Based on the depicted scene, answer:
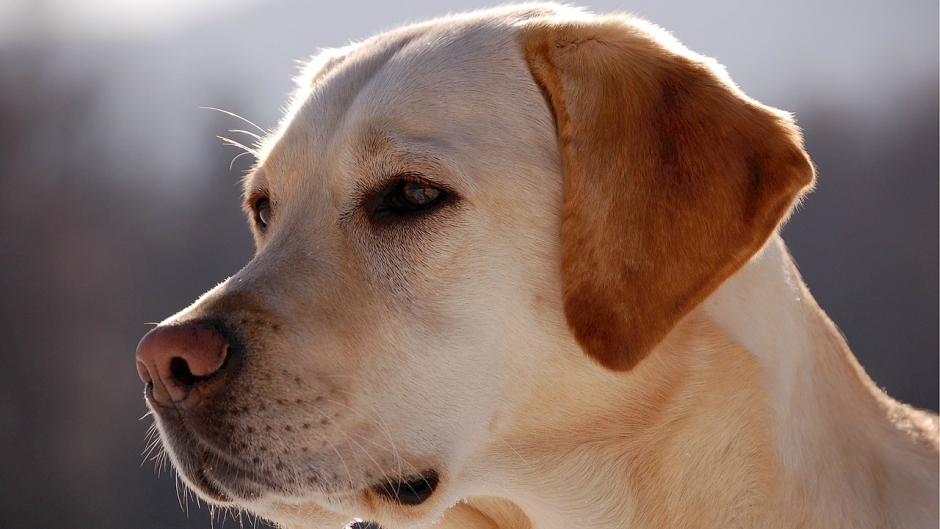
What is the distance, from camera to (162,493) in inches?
543

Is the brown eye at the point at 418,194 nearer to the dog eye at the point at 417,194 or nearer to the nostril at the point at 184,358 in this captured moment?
the dog eye at the point at 417,194

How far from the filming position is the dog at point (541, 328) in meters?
1.90

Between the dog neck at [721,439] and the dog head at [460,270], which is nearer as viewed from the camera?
the dog head at [460,270]

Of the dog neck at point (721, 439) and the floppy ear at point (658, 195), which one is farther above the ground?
the floppy ear at point (658, 195)

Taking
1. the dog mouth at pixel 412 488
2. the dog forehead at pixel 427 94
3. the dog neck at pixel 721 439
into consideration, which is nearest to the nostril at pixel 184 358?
the dog mouth at pixel 412 488

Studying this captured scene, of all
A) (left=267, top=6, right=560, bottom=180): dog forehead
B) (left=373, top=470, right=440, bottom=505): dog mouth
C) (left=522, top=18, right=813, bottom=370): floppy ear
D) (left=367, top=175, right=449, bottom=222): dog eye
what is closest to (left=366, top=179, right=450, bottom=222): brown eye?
(left=367, top=175, right=449, bottom=222): dog eye

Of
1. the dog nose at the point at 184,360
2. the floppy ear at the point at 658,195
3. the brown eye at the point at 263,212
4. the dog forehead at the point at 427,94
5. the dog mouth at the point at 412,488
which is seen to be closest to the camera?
the dog nose at the point at 184,360

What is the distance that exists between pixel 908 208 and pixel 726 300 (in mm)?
16810

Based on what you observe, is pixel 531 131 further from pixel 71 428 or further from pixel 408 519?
pixel 71 428

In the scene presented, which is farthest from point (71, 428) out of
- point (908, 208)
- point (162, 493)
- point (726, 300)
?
point (908, 208)

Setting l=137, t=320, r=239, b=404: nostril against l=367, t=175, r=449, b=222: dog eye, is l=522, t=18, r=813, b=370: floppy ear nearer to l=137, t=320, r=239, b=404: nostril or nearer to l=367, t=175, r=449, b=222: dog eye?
l=367, t=175, r=449, b=222: dog eye

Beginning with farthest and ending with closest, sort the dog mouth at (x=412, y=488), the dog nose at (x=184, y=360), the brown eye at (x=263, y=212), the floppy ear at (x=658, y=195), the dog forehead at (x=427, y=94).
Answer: the brown eye at (x=263, y=212), the dog forehead at (x=427, y=94), the dog mouth at (x=412, y=488), the floppy ear at (x=658, y=195), the dog nose at (x=184, y=360)

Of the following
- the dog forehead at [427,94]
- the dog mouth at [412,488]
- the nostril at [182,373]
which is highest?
the dog forehead at [427,94]

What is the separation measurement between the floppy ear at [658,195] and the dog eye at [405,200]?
0.33 m
